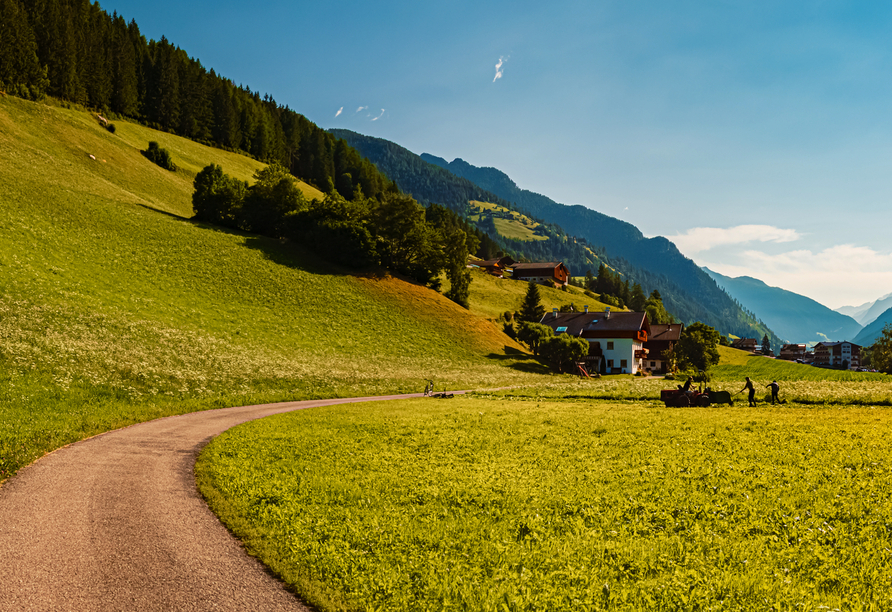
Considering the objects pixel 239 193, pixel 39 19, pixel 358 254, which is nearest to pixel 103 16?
pixel 39 19

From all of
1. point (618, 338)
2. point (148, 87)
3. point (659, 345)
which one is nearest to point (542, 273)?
point (659, 345)

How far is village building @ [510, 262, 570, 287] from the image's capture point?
171375mm

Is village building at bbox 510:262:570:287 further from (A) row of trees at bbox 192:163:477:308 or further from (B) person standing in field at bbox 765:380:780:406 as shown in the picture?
(B) person standing in field at bbox 765:380:780:406

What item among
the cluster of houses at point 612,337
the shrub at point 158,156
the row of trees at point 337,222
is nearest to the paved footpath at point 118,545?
the row of trees at point 337,222

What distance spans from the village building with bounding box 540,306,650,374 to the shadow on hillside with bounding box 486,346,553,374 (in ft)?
53.1

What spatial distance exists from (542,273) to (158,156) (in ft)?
416

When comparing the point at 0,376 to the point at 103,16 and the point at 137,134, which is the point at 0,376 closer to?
the point at 137,134

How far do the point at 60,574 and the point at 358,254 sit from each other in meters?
74.5

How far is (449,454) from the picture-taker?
15922 mm

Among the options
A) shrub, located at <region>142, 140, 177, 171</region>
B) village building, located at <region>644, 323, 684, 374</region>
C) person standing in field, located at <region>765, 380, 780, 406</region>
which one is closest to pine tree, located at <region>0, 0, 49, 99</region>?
shrub, located at <region>142, 140, 177, 171</region>

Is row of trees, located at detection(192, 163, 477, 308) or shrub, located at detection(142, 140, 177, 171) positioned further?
shrub, located at detection(142, 140, 177, 171)

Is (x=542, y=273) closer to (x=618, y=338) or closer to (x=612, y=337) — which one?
(x=612, y=337)

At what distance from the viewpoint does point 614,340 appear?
90375 mm

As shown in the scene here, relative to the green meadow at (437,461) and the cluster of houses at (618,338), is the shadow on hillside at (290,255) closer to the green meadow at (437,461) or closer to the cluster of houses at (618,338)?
the green meadow at (437,461)
